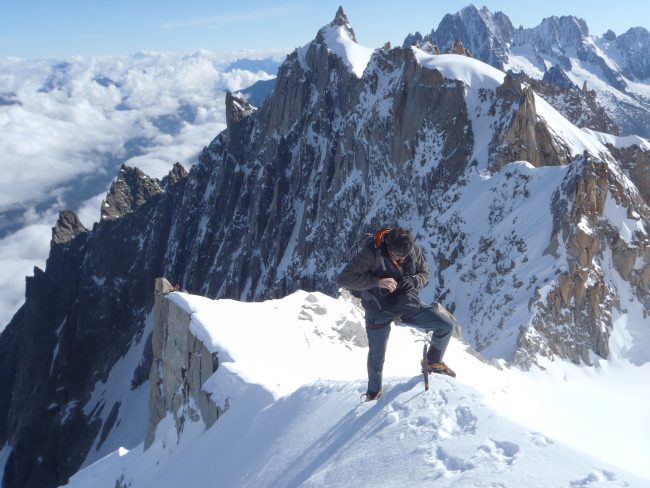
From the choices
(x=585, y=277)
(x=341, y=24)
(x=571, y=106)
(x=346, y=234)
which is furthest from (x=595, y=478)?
(x=341, y=24)

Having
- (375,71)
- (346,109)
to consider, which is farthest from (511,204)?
(346,109)

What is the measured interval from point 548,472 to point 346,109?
67.0 metres

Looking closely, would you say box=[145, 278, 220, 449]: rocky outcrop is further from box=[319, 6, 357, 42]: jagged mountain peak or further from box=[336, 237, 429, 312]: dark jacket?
box=[319, 6, 357, 42]: jagged mountain peak

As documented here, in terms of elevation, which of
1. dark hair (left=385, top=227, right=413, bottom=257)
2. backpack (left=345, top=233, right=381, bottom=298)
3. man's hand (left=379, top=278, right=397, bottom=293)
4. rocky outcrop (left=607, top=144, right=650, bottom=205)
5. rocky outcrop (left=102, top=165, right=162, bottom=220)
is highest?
dark hair (left=385, top=227, right=413, bottom=257)

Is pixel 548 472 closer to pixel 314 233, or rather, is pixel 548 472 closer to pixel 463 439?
pixel 463 439

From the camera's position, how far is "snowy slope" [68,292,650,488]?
763 centimetres

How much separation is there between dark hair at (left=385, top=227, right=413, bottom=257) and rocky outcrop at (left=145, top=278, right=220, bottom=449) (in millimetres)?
8452

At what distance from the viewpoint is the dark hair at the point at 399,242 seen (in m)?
8.77

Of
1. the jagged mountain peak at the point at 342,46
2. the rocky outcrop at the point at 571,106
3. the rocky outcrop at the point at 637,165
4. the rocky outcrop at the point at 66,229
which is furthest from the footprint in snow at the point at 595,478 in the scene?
the rocky outcrop at the point at 66,229

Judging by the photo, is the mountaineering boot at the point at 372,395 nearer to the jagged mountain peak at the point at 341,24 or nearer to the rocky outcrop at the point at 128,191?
the jagged mountain peak at the point at 341,24

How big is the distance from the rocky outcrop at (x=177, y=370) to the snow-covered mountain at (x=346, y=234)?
8.1 inches

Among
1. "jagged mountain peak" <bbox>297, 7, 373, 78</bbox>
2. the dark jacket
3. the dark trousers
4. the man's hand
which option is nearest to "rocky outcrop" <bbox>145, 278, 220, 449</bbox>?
the dark trousers

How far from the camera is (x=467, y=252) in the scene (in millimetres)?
37656

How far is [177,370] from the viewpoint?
21.5m
